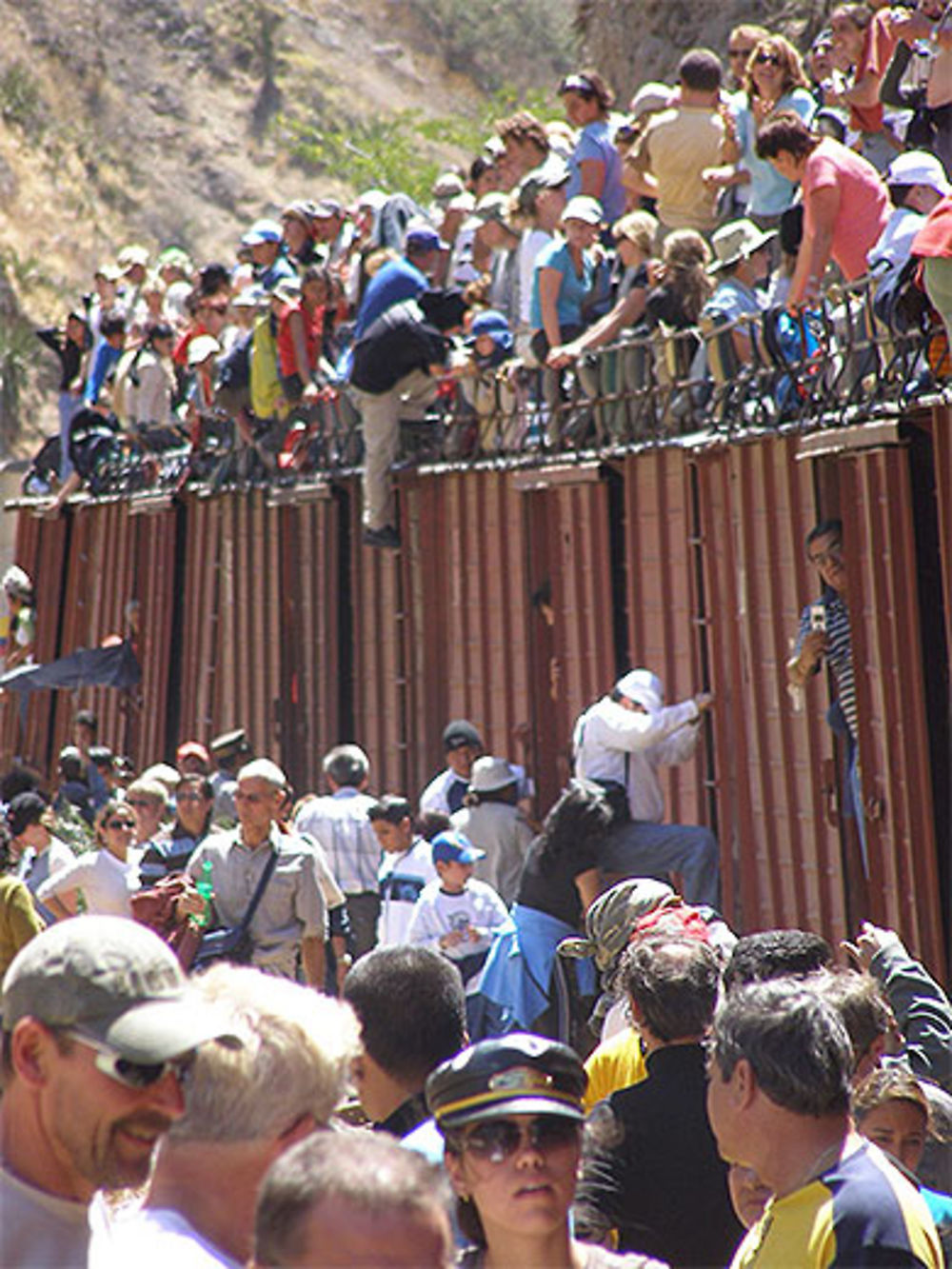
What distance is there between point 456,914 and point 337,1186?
24.2 ft

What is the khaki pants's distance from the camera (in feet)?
52.0

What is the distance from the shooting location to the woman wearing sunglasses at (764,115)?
41.6 feet

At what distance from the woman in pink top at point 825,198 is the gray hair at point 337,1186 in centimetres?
811

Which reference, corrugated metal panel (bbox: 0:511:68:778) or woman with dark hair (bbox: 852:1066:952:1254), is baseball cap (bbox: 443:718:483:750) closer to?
woman with dark hair (bbox: 852:1066:952:1254)

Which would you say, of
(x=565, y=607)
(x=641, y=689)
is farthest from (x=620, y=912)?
(x=565, y=607)

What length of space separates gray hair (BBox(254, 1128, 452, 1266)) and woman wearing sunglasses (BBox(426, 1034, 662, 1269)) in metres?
0.93

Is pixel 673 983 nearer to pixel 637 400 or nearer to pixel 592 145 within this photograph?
pixel 637 400

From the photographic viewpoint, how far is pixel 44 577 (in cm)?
2383

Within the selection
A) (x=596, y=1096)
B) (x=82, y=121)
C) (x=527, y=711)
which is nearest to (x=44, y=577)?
(x=527, y=711)

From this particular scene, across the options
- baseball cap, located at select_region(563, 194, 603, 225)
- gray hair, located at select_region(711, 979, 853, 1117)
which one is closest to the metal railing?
baseball cap, located at select_region(563, 194, 603, 225)

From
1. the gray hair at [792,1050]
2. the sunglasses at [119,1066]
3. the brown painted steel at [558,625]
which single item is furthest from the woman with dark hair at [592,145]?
the sunglasses at [119,1066]

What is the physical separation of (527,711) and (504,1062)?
459 inches

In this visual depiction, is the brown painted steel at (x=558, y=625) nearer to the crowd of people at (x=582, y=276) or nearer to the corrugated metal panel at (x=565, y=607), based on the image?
the corrugated metal panel at (x=565, y=607)

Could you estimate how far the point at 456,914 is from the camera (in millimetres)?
10133
